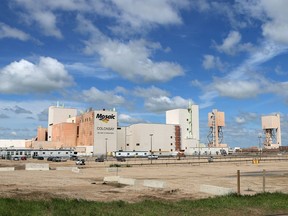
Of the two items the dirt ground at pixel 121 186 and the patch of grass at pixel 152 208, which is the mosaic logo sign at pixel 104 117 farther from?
the patch of grass at pixel 152 208

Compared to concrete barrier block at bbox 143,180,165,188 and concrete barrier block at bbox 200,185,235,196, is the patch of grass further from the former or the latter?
concrete barrier block at bbox 143,180,165,188

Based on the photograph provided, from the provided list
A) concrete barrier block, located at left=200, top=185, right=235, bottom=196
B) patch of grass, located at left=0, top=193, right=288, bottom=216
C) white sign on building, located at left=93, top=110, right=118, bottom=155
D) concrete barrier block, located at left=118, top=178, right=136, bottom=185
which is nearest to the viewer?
patch of grass, located at left=0, top=193, right=288, bottom=216

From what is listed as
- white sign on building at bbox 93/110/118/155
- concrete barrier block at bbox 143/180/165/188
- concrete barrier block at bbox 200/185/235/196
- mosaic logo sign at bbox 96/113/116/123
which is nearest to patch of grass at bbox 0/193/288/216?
concrete barrier block at bbox 200/185/235/196

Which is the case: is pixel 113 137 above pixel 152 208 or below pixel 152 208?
above

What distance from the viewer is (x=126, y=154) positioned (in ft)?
522

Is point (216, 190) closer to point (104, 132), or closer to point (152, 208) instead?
point (152, 208)

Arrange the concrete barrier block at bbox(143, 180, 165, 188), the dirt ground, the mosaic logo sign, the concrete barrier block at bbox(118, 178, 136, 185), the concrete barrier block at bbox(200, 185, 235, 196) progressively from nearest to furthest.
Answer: the concrete barrier block at bbox(200, 185, 235, 196) < the dirt ground < the concrete barrier block at bbox(143, 180, 165, 188) < the concrete barrier block at bbox(118, 178, 136, 185) < the mosaic logo sign

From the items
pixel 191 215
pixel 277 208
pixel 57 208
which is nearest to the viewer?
pixel 191 215

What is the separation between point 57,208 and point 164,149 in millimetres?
174609

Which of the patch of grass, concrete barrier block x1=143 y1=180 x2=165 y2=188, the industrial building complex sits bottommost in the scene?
concrete barrier block x1=143 y1=180 x2=165 y2=188

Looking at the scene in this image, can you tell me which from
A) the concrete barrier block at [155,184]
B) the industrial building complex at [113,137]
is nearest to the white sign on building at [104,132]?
the industrial building complex at [113,137]

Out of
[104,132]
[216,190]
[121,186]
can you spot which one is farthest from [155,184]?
[104,132]

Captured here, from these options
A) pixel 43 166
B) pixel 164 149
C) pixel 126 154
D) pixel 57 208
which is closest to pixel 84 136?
pixel 126 154

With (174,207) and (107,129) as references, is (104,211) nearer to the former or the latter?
(174,207)
